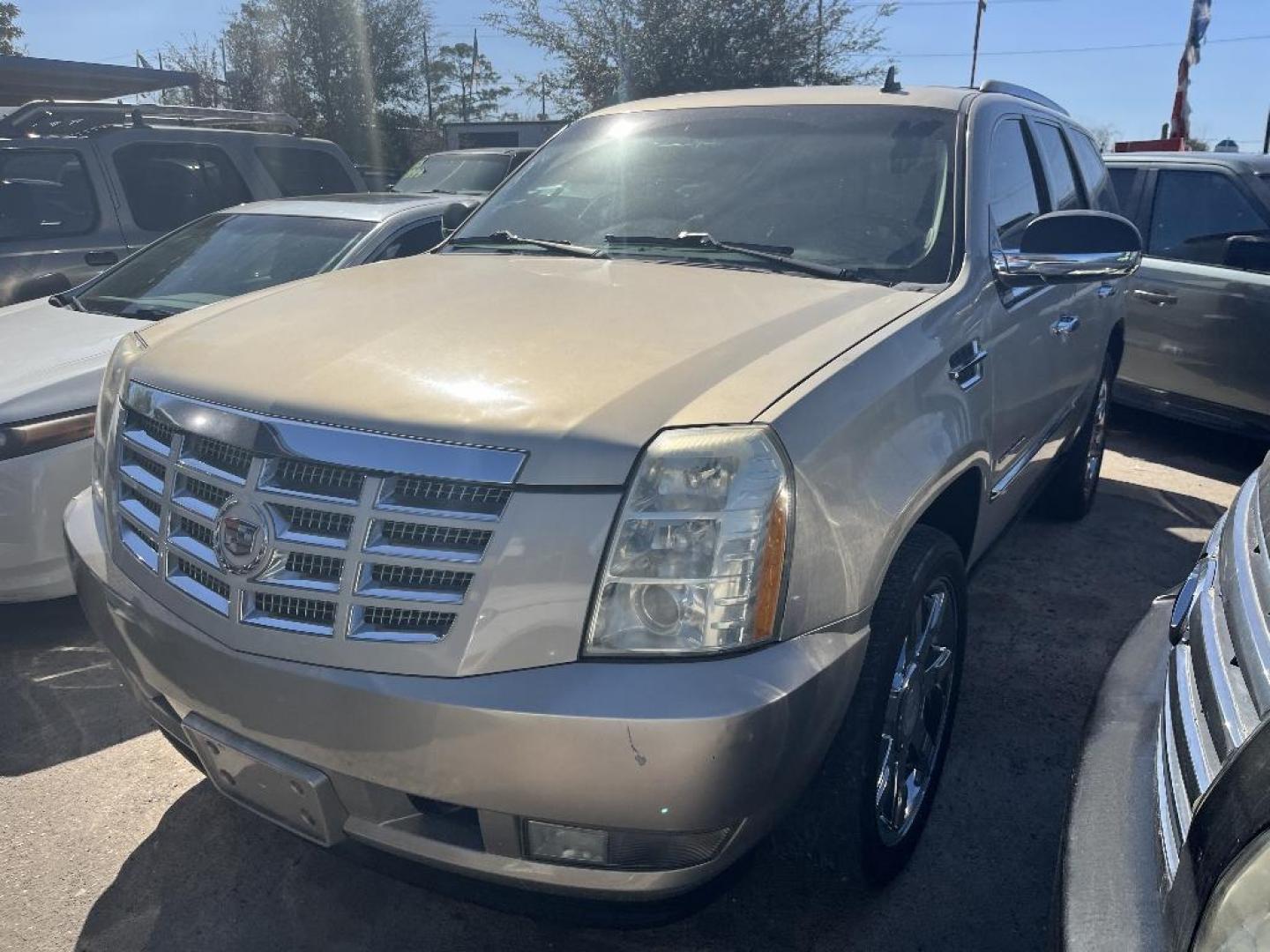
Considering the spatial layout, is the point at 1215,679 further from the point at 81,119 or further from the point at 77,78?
the point at 77,78

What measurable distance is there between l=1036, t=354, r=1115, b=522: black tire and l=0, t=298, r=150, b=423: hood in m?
3.74

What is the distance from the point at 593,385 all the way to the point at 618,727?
2.06 ft

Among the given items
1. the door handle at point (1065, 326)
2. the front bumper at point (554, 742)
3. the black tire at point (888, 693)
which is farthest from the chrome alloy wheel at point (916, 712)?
the door handle at point (1065, 326)

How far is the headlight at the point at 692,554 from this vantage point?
1809 millimetres

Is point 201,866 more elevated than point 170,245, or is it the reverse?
point 170,245

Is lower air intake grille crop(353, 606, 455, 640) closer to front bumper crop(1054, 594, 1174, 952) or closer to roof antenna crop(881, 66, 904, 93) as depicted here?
front bumper crop(1054, 594, 1174, 952)

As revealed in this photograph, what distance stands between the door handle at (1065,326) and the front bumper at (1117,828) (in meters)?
1.55

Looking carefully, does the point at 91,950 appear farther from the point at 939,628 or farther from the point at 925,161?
the point at 925,161

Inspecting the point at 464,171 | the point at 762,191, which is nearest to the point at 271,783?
the point at 762,191

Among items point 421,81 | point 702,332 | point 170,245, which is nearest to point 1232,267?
point 702,332

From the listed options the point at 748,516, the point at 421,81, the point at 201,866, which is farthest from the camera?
the point at 421,81

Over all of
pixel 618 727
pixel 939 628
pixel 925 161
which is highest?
pixel 925 161

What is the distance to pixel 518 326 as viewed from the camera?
2.35 m

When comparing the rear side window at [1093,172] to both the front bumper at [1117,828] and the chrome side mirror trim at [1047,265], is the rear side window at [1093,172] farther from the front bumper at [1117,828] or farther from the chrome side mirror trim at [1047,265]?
the front bumper at [1117,828]
